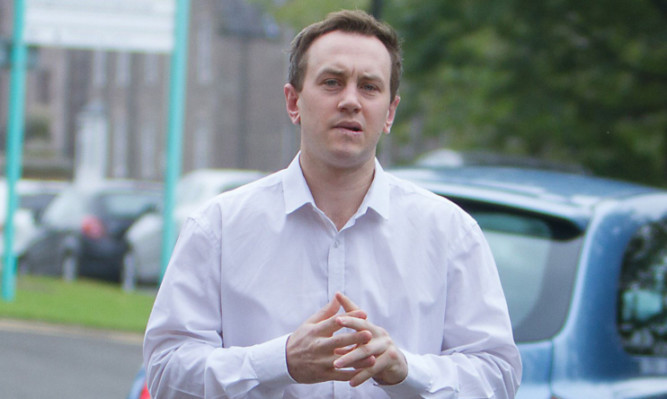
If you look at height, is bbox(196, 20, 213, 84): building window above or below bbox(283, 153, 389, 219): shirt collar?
above

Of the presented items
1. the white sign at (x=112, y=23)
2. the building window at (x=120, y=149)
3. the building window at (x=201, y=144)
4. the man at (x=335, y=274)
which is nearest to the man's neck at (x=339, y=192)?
the man at (x=335, y=274)

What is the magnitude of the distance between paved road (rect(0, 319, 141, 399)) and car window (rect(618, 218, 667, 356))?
5362mm

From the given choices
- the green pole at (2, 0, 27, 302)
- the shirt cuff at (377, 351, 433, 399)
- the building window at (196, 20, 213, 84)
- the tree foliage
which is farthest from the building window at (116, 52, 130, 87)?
the shirt cuff at (377, 351, 433, 399)

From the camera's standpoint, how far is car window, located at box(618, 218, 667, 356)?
3.76 m

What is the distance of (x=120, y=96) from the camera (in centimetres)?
4500

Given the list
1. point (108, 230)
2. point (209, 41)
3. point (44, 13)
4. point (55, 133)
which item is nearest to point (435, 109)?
point (108, 230)

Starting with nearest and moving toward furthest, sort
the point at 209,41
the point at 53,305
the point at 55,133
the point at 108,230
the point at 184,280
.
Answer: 1. the point at 184,280
2. the point at 53,305
3. the point at 108,230
4. the point at 209,41
5. the point at 55,133

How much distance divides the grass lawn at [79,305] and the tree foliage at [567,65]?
5.39 metres

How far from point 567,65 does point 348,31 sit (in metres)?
13.5

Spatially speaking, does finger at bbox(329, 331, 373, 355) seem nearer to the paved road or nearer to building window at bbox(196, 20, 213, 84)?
the paved road

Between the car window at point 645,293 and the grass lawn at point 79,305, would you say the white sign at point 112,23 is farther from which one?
the car window at point 645,293

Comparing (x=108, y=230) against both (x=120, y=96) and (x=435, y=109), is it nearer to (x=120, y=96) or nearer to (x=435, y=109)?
(x=435, y=109)

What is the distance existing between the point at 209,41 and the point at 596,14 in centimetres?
2804

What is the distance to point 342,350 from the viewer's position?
2.49 m
